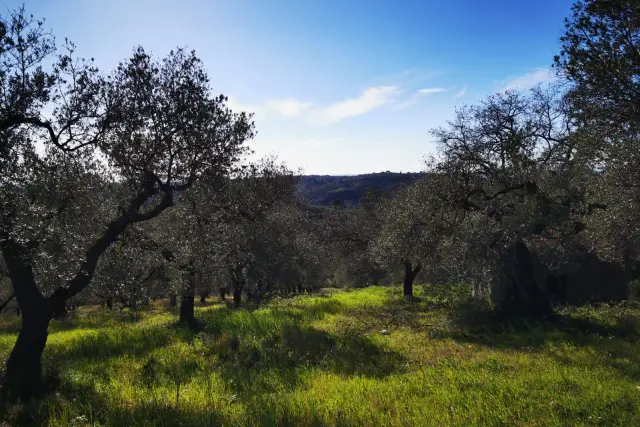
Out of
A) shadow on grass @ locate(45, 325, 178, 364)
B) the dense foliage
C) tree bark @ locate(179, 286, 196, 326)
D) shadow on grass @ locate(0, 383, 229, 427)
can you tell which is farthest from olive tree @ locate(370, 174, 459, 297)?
shadow on grass @ locate(0, 383, 229, 427)

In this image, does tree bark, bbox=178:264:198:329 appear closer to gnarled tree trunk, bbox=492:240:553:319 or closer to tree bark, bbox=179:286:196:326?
tree bark, bbox=179:286:196:326

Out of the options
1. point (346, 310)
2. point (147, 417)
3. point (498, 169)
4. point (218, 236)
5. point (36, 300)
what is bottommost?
point (346, 310)

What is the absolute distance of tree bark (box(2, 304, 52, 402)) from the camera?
415 inches

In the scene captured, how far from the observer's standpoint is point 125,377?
463 inches

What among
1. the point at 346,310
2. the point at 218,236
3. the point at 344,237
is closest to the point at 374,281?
the point at 344,237

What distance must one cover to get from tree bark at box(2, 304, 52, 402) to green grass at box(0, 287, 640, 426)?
0.72 m

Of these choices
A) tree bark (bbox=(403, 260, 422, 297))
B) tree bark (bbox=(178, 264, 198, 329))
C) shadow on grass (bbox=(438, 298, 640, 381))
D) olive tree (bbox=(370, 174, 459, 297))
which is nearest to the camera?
shadow on grass (bbox=(438, 298, 640, 381))

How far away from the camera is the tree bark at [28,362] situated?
10539 mm

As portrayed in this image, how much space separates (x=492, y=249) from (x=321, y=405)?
13.8 m

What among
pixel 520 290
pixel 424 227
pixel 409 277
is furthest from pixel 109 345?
pixel 409 277

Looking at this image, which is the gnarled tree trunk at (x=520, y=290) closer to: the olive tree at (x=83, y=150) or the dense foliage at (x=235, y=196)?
the dense foliage at (x=235, y=196)

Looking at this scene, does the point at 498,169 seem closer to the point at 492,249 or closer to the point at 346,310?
the point at 492,249

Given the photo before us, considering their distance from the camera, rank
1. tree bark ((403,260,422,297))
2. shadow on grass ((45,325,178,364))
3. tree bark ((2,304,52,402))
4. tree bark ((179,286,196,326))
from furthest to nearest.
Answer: tree bark ((403,260,422,297)) → tree bark ((179,286,196,326)) → shadow on grass ((45,325,178,364)) → tree bark ((2,304,52,402))

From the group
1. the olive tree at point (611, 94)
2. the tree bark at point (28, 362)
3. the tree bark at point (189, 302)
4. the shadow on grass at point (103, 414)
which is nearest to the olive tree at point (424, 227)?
the olive tree at point (611, 94)
